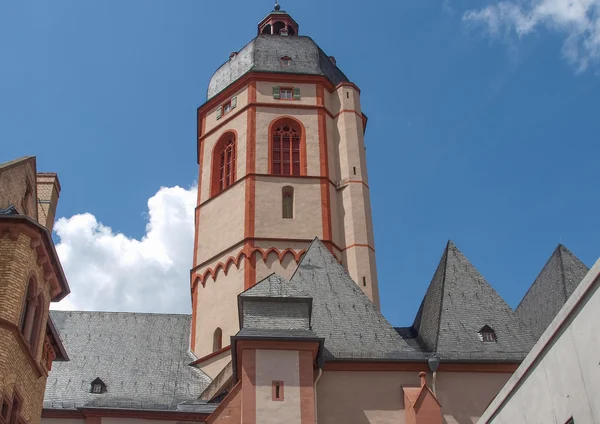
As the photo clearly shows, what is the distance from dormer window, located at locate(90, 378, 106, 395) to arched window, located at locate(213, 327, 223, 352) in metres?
3.77

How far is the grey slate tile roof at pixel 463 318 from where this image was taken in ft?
64.7

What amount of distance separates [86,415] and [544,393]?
16.1m

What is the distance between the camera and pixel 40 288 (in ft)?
56.6

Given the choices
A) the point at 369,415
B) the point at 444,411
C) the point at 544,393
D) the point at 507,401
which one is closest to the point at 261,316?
the point at 369,415

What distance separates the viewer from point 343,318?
2033 cm

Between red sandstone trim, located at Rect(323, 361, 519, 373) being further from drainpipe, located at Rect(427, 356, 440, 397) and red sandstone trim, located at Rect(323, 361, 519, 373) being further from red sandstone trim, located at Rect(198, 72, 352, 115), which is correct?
red sandstone trim, located at Rect(198, 72, 352, 115)

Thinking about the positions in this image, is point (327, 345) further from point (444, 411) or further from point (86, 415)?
point (86, 415)

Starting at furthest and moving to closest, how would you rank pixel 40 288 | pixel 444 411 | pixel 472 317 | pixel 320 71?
pixel 320 71, pixel 472 317, pixel 444 411, pixel 40 288

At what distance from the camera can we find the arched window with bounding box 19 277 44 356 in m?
16.4

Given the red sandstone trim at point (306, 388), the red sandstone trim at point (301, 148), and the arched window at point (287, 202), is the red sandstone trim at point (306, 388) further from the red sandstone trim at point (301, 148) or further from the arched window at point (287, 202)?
the red sandstone trim at point (301, 148)

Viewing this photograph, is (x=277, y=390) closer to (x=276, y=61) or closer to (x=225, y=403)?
(x=225, y=403)

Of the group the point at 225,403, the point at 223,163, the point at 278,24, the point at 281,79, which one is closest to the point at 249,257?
the point at 223,163

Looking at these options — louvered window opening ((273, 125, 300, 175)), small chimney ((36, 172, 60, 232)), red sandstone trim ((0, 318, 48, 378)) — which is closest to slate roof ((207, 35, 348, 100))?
louvered window opening ((273, 125, 300, 175))

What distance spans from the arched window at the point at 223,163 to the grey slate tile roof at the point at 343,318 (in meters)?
8.99
